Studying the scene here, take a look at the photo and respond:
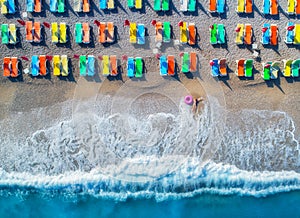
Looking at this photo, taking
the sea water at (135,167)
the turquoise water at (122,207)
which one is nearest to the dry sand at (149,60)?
the sea water at (135,167)

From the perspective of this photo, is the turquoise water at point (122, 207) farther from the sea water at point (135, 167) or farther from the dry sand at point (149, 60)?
the dry sand at point (149, 60)

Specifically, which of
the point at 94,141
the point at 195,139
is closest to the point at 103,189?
the point at 94,141

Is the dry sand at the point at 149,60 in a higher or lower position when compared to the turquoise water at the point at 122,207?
higher

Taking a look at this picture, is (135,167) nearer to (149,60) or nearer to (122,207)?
(122,207)

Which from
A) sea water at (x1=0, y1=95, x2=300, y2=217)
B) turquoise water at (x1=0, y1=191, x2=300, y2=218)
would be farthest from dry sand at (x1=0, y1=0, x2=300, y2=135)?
turquoise water at (x1=0, y1=191, x2=300, y2=218)

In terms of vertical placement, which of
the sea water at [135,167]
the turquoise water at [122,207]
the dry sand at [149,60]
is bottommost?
the turquoise water at [122,207]

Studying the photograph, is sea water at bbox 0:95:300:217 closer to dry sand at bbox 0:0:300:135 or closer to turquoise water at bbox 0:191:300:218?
turquoise water at bbox 0:191:300:218
